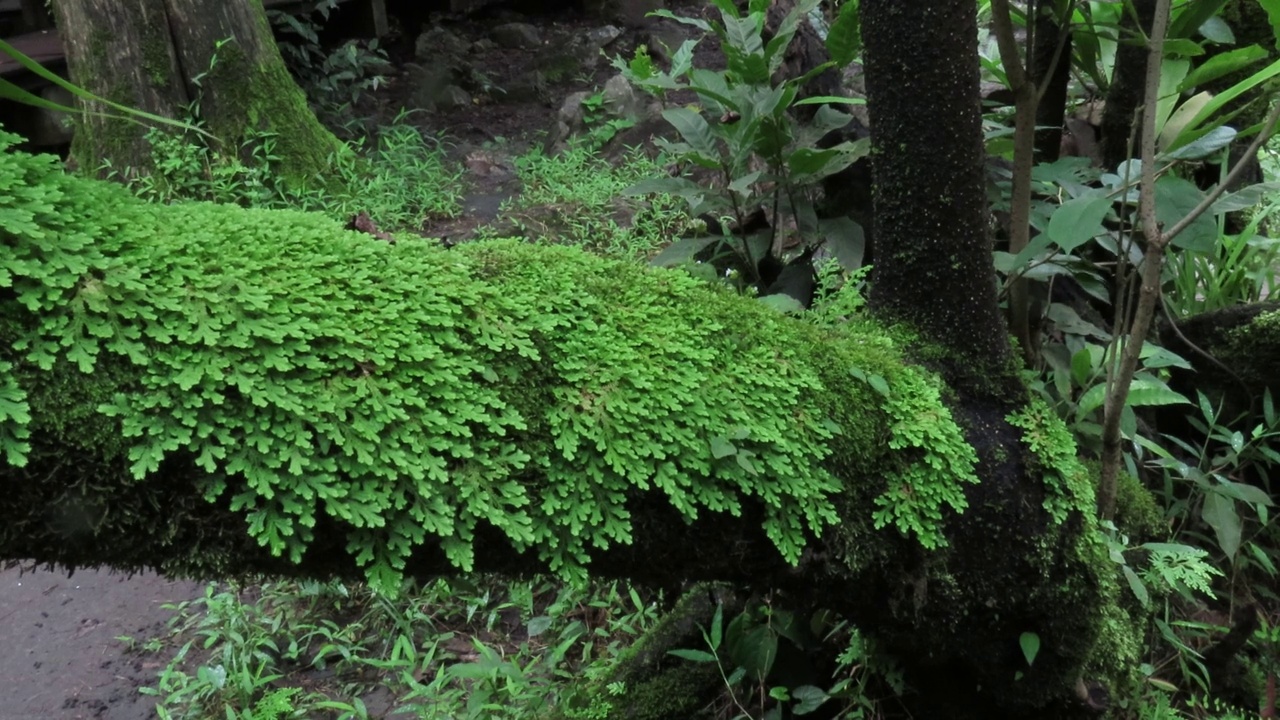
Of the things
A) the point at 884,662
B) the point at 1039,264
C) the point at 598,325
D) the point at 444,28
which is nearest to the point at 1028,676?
the point at 884,662

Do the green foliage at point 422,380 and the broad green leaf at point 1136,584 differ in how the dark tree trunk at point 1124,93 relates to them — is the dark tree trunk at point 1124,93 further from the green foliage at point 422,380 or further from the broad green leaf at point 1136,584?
the green foliage at point 422,380

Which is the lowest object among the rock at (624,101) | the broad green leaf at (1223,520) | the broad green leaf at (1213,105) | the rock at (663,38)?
the broad green leaf at (1223,520)

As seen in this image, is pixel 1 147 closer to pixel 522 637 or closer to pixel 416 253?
pixel 416 253

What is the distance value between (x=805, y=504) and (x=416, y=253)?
0.82 m

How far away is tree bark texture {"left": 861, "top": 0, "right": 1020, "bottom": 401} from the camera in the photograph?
1.82m

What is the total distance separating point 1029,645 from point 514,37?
7.58m

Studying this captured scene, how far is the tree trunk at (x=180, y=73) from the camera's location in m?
4.70

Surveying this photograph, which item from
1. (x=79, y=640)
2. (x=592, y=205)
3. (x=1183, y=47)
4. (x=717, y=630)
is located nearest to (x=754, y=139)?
(x=1183, y=47)

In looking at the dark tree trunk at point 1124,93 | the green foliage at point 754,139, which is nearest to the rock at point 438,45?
the green foliage at point 754,139

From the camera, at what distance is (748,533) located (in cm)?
171

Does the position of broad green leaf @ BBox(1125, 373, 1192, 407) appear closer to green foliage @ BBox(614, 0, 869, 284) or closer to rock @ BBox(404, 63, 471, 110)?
green foliage @ BBox(614, 0, 869, 284)

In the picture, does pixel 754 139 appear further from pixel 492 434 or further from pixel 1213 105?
pixel 492 434

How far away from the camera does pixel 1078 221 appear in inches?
70.1

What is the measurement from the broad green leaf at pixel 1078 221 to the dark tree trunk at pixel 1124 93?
1527 mm
